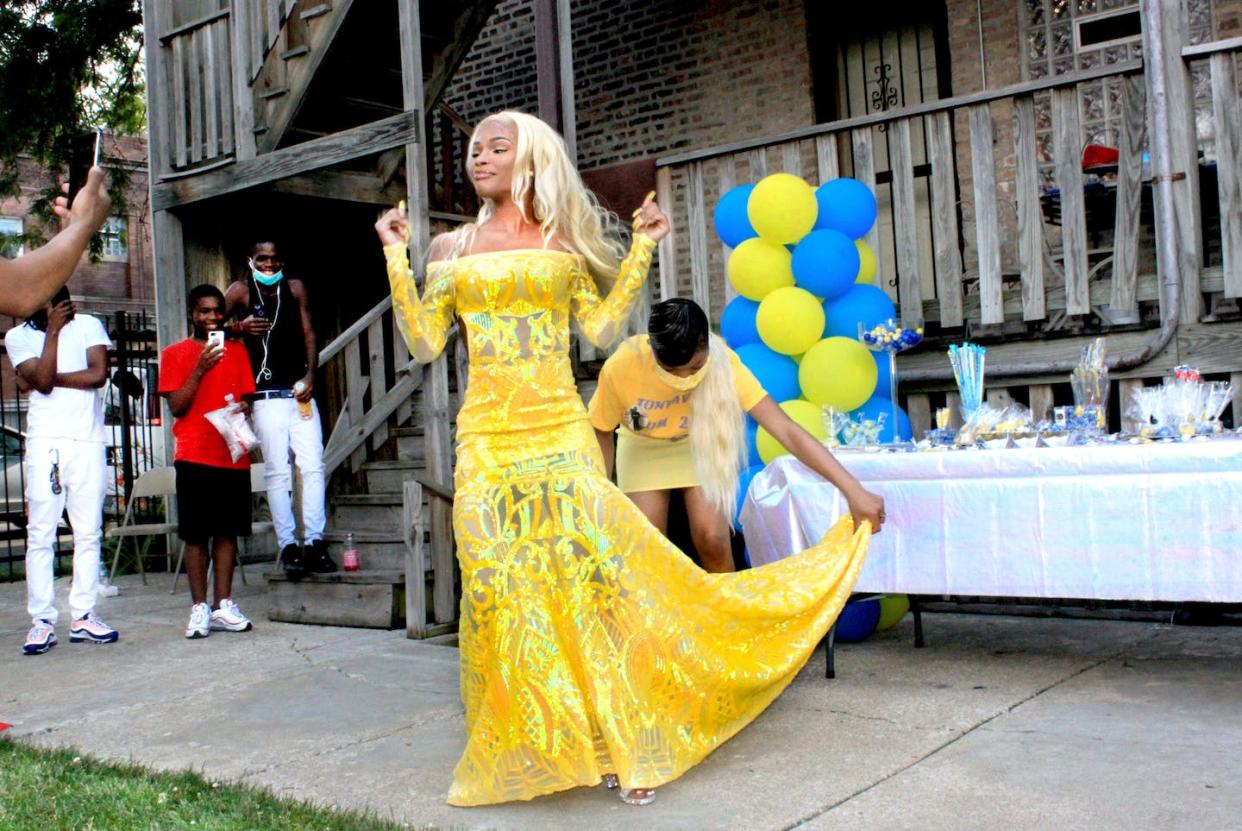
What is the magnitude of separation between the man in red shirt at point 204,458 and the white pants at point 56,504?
43 centimetres

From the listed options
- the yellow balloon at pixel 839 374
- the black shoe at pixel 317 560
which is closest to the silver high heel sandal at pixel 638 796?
A: the yellow balloon at pixel 839 374

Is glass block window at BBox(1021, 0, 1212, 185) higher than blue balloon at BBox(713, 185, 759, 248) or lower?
higher

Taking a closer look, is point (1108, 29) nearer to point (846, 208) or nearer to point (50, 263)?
point (846, 208)

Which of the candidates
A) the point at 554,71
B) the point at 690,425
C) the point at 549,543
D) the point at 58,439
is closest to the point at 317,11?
the point at 554,71

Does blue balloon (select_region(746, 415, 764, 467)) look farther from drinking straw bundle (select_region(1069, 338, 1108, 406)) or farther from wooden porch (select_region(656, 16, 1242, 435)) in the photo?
drinking straw bundle (select_region(1069, 338, 1108, 406))

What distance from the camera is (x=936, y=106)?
664cm

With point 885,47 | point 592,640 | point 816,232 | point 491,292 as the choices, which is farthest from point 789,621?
point 885,47

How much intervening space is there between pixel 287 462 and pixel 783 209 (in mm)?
3426

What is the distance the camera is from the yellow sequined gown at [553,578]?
361 cm

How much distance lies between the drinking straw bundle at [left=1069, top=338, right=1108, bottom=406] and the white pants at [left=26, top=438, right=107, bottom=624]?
4.96m

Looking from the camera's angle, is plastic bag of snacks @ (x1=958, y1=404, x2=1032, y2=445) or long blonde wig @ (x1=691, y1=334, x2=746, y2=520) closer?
long blonde wig @ (x1=691, y1=334, x2=746, y2=520)

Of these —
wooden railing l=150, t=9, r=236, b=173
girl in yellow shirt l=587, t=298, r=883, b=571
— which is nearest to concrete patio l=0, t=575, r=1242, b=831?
girl in yellow shirt l=587, t=298, r=883, b=571

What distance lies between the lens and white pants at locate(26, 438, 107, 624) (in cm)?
655

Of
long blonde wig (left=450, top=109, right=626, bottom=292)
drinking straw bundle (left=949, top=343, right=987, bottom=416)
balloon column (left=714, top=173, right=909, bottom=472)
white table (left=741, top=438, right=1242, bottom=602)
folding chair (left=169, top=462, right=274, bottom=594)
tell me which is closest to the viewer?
long blonde wig (left=450, top=109, right=626, bottom=292)
